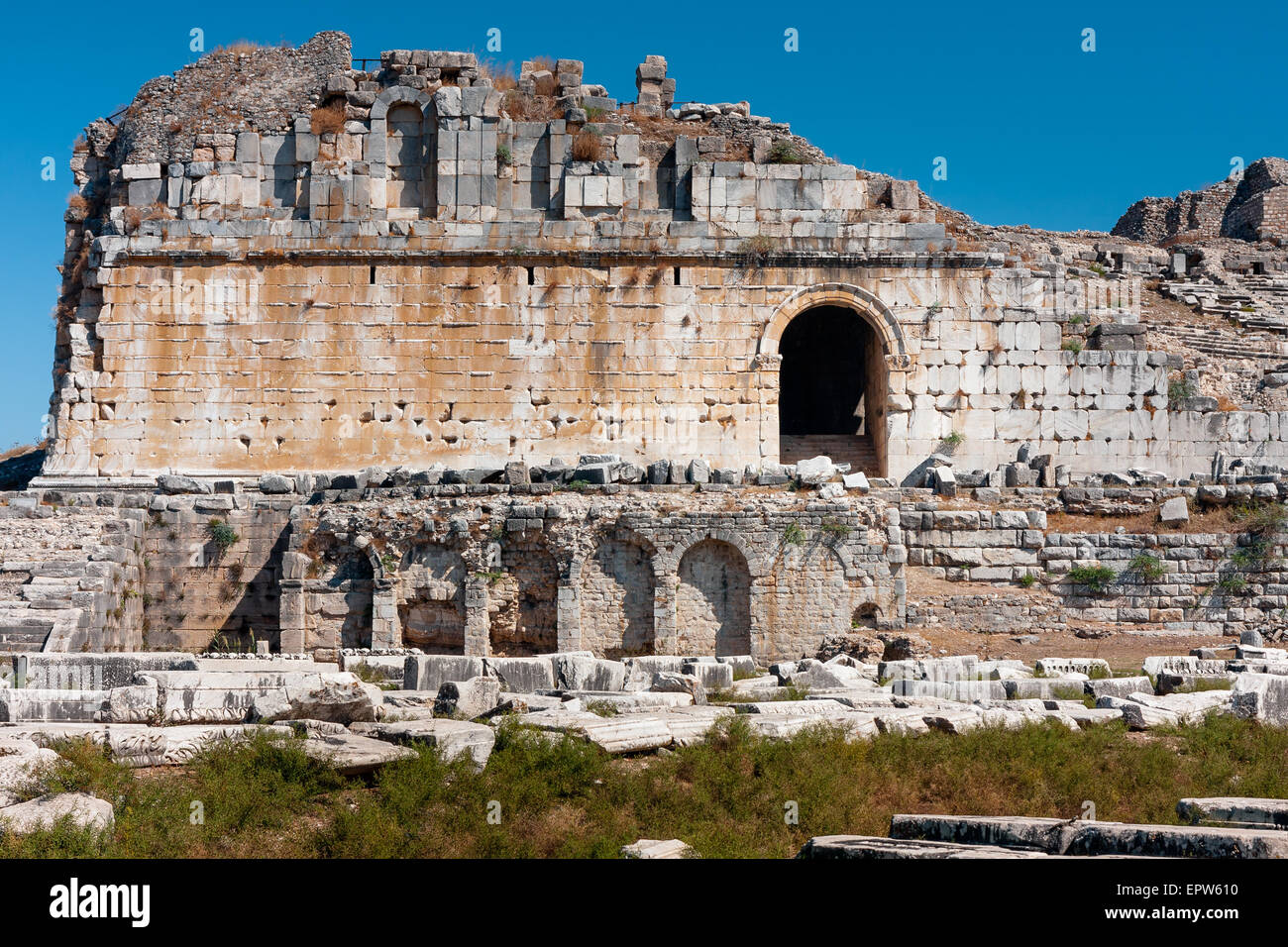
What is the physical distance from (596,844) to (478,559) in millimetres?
10442

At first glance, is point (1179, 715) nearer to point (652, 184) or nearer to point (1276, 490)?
point (1276, 490)

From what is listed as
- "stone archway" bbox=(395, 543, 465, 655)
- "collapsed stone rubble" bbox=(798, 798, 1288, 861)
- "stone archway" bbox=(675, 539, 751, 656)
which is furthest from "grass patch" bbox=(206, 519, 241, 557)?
"collapsed stone rubble" bbox=(798, 798, 1288, 861)

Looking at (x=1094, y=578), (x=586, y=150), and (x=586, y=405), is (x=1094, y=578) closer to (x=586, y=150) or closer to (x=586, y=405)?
(x=586, y=405)

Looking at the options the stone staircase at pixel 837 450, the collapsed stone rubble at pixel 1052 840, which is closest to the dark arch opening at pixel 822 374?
the stone staircase at pixel 837 450

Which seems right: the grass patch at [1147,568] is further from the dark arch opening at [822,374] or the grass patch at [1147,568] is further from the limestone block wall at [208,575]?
the limestone block wall at [208,575]

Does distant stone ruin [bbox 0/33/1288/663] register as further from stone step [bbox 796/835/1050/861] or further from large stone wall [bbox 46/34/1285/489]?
stone step [bbox 796/835/1050/861]

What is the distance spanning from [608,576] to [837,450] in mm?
7002

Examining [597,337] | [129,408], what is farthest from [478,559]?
[129,408]

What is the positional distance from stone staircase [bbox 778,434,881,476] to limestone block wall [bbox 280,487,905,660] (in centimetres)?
466

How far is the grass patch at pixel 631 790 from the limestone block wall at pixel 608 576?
7.23m

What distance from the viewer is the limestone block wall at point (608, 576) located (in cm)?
1933

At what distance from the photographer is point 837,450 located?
25094mm

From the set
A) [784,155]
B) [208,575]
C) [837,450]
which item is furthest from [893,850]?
[784,155]

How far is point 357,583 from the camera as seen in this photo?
19969 millimetres
